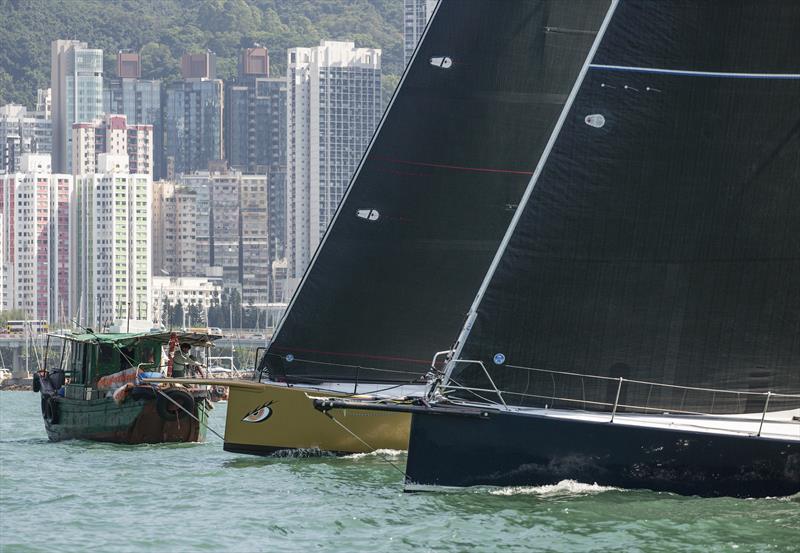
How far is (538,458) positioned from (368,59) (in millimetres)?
135674

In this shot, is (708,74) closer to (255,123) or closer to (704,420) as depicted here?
(704,420)

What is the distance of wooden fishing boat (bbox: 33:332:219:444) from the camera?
24438 mm

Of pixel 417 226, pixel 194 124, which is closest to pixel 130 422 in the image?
pixel 417 226

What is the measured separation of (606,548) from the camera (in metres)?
12.9

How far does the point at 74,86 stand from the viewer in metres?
182

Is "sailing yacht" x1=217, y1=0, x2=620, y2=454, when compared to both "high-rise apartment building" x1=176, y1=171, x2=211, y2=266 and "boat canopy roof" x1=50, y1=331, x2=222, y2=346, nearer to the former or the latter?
"boat canopy roof" x1=50, y1=331, x2=222, y2=346

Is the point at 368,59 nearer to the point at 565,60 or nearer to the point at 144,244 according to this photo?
the point at 144,244

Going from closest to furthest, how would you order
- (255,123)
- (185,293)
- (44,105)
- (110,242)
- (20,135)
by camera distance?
1. (110,242)
2. (185,293)
3. (255,123)
4. (20,135)
5. (44,105)

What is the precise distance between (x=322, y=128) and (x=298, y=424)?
12479 centimetres

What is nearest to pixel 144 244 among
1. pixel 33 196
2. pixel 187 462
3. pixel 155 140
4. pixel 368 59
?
pixel 33 196

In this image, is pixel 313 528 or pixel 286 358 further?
pixel 286 358

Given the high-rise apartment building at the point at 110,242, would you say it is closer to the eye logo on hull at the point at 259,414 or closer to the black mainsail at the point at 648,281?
the eye logo on hull at the point at 259,414

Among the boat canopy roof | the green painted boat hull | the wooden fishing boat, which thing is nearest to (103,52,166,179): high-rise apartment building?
the boat canopy roof

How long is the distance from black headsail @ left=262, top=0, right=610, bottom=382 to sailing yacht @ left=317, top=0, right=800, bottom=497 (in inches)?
213
